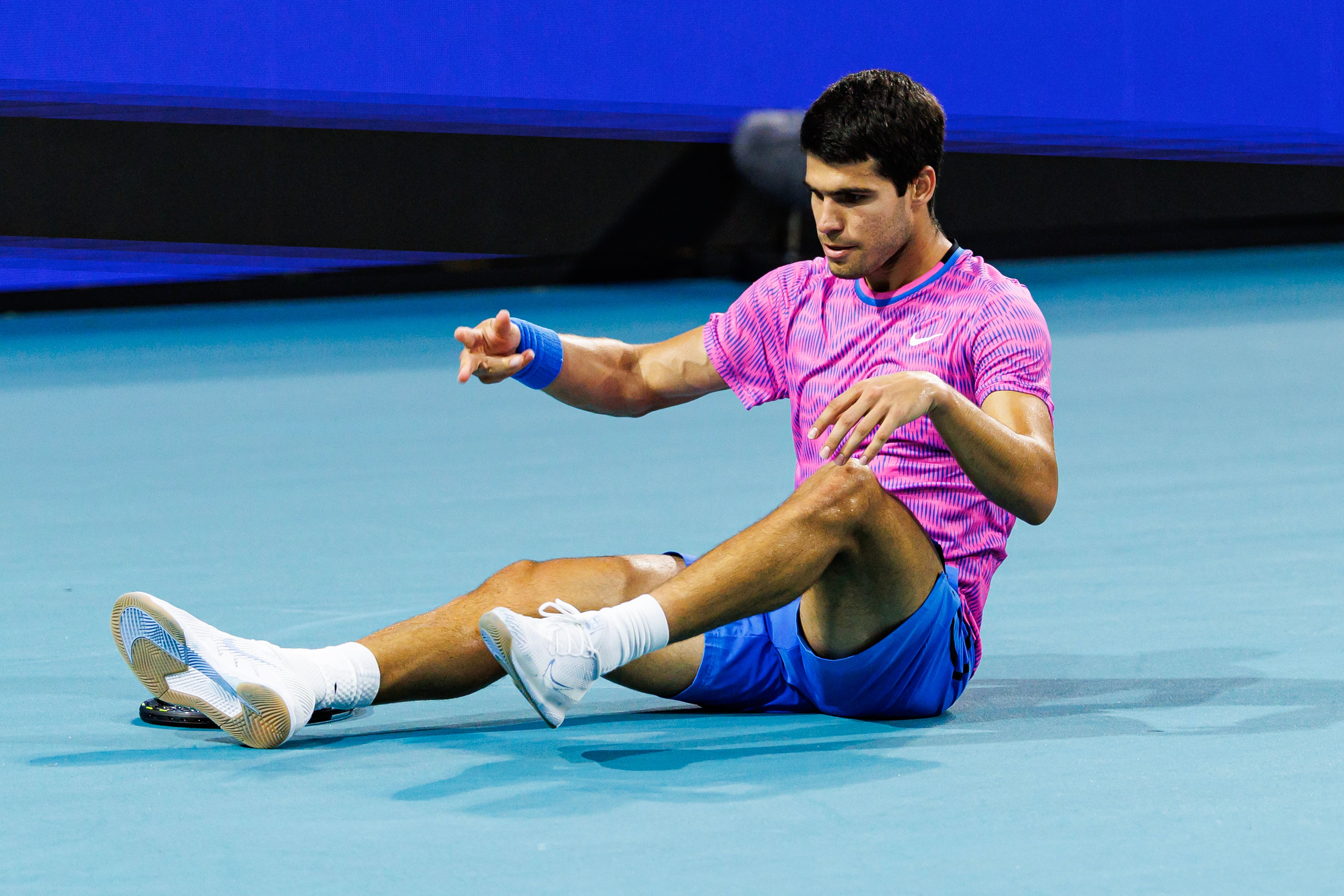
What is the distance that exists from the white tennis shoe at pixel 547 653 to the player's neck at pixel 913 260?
79 cm

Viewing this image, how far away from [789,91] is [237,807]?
800 cm

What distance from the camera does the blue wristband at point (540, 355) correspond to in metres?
3.22

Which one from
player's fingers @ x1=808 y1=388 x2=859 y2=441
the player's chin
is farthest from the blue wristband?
player's fingers @ x1=808 y1=388 x2=859 y2=441

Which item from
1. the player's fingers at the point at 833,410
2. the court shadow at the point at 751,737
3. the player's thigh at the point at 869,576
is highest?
the player's fingers at the point at 833,410

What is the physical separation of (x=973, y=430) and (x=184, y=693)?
1288mm

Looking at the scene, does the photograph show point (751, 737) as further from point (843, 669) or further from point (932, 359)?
point (932, 359)

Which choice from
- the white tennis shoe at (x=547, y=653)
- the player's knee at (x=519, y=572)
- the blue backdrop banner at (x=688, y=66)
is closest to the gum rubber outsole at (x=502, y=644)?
the white tennis shoe at (x=547, y=653)

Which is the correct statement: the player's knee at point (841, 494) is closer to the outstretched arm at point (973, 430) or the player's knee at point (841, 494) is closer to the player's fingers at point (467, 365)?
the outstretched arm at point (973, 430)

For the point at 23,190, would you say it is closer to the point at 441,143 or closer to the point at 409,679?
the point at 441,143

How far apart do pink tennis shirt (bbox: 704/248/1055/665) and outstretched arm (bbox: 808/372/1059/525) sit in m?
0.08

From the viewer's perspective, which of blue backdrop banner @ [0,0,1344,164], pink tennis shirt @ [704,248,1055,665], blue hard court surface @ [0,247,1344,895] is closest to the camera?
blue hard court surface @ [0,247,1344,895]

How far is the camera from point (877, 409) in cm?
259

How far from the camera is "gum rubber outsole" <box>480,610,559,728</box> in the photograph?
8.75 feet

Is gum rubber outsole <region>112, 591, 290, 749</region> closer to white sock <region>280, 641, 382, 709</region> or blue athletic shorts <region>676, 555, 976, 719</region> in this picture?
white sock <region>280, 641, 382, 709</region>
